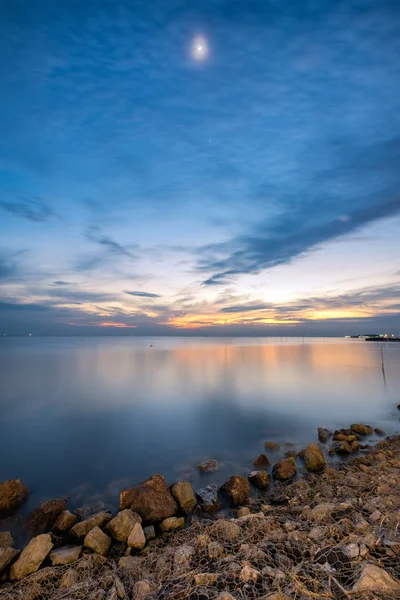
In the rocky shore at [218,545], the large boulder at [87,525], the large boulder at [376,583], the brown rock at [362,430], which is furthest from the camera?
the brown rock at [362,430]

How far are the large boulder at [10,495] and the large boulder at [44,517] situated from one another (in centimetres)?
119

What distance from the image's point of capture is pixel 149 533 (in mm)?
7629

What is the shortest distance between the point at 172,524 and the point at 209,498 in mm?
1771

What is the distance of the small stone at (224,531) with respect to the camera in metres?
6.60

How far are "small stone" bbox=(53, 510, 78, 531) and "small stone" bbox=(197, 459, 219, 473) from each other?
215 inches

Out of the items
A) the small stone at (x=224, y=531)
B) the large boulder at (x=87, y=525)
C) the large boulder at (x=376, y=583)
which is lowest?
the large boulder at (x=87, y=525)

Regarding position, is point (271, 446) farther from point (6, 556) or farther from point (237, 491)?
point (6, 556)

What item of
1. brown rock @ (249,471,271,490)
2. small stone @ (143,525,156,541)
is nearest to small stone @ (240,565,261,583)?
small stone @ (143,525,156,541)

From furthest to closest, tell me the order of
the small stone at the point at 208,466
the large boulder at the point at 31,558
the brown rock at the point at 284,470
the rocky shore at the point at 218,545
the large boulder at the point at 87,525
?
1. the small stone at the point at 208,466
2. the brown rock at the point at 284,470
3. the large boulder at the point at 87,525
4. the large boulder at the point at 31,558
5. the rocky shore at the point at 218,545

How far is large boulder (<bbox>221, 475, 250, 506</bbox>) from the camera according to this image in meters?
9.46

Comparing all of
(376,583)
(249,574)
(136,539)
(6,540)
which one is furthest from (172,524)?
(376,583)

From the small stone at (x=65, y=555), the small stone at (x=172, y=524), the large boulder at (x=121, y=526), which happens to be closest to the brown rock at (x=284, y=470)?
the small stone at (x=172, y=524)

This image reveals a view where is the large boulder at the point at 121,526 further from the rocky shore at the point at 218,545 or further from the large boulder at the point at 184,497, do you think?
the large boulder at the point at 184,497

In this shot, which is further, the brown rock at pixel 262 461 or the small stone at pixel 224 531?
the brown rock at pixel 262 461
